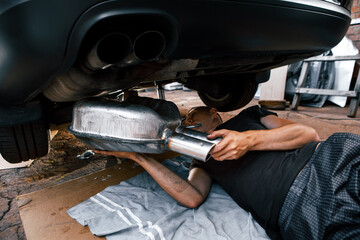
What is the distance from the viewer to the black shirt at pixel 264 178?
73 centimetres

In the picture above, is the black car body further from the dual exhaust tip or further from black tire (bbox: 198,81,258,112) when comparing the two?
black tire (bbox: 198,81,258,112)

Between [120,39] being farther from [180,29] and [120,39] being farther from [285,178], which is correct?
[285,178]

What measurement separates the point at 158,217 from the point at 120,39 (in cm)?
67

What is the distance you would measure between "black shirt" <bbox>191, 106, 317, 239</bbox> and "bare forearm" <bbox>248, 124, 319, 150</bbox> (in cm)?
3

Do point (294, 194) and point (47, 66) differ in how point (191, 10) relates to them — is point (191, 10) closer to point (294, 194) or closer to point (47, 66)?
point (47, 66)

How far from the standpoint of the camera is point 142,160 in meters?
0.90

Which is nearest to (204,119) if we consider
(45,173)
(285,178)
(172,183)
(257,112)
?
(257,112)

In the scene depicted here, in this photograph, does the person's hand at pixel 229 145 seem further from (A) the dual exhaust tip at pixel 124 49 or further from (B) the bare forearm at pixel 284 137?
(A) the dual exhaust tip at pixel 124 49

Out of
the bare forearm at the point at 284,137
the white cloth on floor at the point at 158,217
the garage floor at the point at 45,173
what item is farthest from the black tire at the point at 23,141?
the bare forearm at the point at 284,137

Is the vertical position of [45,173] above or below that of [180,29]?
below

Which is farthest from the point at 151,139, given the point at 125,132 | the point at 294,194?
the point at 294,194

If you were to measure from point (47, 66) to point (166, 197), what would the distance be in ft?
2.37

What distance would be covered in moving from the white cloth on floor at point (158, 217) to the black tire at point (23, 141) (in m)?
0.32

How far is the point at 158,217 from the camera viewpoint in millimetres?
859
